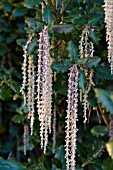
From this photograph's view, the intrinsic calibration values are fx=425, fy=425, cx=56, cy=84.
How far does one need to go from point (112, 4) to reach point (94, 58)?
21cm

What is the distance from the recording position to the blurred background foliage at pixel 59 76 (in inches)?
65.4

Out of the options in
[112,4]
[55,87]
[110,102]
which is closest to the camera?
[110,102]

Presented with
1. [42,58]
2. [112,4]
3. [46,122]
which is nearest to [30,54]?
[42,58]

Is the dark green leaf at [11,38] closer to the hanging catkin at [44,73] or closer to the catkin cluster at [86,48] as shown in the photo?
the catkin cluster at [86,48]

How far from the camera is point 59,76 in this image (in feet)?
7.07

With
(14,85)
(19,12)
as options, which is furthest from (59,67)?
(19,12)

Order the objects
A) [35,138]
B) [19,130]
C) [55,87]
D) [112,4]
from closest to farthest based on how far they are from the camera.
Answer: [112,4] < [55,87] < [35,138] < [19,130]

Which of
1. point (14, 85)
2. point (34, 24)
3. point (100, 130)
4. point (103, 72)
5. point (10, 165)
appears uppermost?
point (34, 24)

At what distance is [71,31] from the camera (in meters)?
1.80

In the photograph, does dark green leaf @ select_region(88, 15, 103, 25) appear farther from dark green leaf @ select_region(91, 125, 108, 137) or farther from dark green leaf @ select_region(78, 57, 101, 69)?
dark green leaf @ select_region(91, 125, 108, 137)

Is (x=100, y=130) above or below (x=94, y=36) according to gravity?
below

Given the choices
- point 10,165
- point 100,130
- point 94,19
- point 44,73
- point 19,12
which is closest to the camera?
point 10,165

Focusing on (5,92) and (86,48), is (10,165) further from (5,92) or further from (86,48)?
(5,92)

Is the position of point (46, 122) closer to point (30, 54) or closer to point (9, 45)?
point (30, 54)
